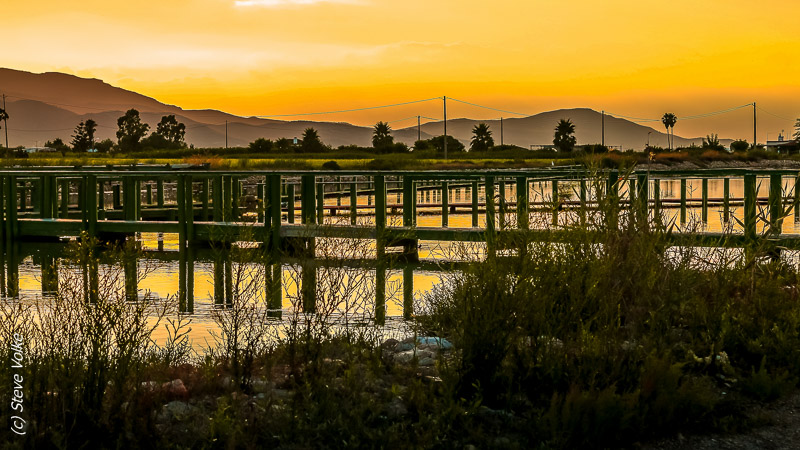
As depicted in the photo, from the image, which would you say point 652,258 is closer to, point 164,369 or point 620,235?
point 620,235

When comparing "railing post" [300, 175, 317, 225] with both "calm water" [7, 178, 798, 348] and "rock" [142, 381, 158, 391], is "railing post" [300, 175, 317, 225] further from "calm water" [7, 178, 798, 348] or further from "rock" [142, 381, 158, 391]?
"rock" [142, 381, 158, 391]

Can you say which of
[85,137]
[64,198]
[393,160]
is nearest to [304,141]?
[393,160]

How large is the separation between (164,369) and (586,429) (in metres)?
2.92

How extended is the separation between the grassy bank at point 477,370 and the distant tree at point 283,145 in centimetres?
7909

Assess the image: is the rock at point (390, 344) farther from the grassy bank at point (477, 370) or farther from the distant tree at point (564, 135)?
the distant tree at point (564, 135)

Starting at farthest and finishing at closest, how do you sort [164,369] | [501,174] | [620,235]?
[501,174]
[620,235]
[164,369]

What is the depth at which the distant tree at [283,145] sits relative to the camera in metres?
86.0

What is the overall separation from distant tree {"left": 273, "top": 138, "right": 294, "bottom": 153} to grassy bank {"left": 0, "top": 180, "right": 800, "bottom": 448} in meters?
79.1

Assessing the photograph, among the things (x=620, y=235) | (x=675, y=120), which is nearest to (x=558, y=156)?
(x=675, y=120)

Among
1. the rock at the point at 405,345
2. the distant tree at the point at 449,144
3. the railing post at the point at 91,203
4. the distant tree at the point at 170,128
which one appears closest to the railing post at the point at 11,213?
the railing post at the point at 91,203

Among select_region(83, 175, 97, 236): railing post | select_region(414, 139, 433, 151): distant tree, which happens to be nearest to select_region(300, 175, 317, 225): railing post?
select_region(83, 175, 97, 236): railing post

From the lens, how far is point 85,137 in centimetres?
12238

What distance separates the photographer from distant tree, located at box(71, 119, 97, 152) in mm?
114706

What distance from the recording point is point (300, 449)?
532 centimetres
